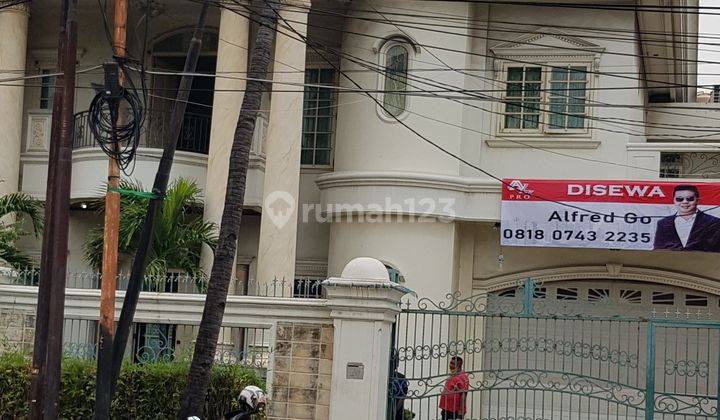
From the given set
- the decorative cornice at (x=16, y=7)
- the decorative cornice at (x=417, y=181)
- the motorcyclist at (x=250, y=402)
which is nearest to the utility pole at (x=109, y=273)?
the motorcyclist at (x=250, y=402)

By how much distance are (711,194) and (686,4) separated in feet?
13.1

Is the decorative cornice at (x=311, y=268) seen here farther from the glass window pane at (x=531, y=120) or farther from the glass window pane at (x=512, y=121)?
the glass window pane at (x=531, y=120)

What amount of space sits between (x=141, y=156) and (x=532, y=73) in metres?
7.00

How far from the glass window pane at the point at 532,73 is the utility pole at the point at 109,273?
1049 centimetres

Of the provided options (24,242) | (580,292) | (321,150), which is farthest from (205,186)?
(580,292)

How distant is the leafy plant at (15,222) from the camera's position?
18406mm

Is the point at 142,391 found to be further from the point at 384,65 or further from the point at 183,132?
the point at 183,132

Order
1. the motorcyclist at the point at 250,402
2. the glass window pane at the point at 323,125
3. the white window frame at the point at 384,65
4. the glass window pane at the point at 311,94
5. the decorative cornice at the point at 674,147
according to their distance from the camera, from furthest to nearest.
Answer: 1. the glass window pane at the point at 323,125
2. the glass window pane at the point at 311,94
3. the white window frame at the point at 384,65
4. the decorative cornice at the point at 674,147
5. the motorcyclist at the point at 250,402

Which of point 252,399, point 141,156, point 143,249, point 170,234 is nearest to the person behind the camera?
point 252,399

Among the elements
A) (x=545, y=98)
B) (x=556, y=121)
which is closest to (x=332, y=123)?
(x=545, y=98)

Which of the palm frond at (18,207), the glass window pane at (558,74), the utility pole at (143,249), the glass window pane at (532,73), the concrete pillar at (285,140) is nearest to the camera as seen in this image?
the utility pole at (143,249)

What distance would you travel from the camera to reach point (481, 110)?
21.6 meters

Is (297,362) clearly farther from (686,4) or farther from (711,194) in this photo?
(686,4)

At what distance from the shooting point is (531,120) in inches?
847
